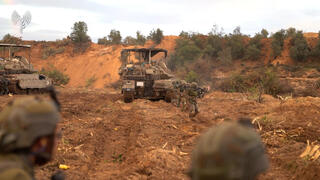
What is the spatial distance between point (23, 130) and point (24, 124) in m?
0.03

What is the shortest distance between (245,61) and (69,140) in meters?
29.7

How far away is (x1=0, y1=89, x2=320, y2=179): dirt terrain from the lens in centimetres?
521

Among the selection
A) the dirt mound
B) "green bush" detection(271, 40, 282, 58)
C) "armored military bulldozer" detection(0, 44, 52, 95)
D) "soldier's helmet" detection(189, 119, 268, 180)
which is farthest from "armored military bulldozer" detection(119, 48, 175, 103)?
"green bush" detection(271, 40, 282, 58)

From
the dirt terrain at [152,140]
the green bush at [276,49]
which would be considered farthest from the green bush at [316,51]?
the dirt terrain at [152,140]

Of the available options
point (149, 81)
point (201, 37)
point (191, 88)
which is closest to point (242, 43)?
point (201, 37)

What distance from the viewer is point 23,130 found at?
1.69 metres

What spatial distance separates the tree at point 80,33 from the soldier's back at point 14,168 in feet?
135

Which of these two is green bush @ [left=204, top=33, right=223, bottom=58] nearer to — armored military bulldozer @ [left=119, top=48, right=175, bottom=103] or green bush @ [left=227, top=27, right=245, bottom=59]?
green bush @ [left=227, top=27, right=245, bottom=59]

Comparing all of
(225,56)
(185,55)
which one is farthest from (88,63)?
(225,56)

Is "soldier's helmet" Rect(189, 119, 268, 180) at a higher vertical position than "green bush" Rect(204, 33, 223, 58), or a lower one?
lower

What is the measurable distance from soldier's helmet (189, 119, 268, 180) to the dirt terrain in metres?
3.60

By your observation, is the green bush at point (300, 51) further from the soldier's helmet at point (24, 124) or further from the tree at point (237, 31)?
the soldier's helmet at point (24, 124)

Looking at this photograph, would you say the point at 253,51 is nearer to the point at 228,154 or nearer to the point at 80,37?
the point at 80,37

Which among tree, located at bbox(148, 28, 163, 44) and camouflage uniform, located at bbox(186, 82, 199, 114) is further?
tree, located at bbox(148, 28, 163, 44)
